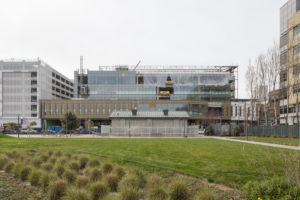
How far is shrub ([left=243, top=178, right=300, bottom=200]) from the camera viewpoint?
5.82 metres

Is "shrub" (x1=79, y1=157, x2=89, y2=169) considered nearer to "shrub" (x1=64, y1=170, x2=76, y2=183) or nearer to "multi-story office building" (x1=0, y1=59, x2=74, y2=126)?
"shrub" (x1=64, y1=170, x2=76, y2=183)

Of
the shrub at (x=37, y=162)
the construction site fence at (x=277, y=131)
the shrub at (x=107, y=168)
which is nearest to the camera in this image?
the shrub at (x=107, y=168)

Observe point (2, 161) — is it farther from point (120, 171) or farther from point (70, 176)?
point (120, 171)

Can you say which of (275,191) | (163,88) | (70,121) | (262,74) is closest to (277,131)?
(262,74)

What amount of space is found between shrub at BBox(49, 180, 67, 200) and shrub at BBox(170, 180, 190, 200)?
3.50 meters

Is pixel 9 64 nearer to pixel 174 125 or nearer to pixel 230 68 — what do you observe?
pixel 174 125

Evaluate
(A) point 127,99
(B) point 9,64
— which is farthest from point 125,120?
(B) point 9,64

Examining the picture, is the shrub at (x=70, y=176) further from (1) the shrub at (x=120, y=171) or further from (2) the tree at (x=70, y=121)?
(2) the tree at (x=70, y=121)

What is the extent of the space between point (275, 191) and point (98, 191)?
16.6 feet

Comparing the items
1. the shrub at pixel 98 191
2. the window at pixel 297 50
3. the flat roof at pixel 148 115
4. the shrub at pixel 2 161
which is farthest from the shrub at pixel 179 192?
the window at pixel 297 50

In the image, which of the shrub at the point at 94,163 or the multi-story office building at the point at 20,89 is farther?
the multi-story office building at the point at 20,89

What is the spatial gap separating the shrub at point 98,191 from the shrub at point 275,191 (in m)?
4.28

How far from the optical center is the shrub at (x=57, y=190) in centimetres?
752

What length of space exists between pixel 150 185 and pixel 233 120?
344 ft
